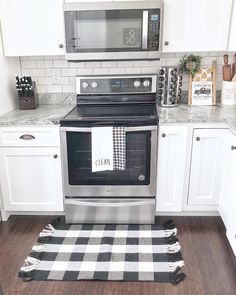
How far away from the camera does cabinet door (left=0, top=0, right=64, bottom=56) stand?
221 cm

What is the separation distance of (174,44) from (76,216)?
5.35ft

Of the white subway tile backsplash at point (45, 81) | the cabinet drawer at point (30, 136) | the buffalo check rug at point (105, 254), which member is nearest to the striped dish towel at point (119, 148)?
the cabinet drawer at point (30, 136)

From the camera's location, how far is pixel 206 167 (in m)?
2.25

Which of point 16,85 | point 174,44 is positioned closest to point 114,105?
point 174,44

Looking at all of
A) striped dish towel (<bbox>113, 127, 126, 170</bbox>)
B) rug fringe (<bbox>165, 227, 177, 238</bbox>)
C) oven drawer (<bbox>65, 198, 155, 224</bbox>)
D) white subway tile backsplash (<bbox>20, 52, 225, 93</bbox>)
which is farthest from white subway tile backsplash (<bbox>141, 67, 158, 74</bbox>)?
rug fringe (<bbox>165, 227, 177, 238</bbox>)

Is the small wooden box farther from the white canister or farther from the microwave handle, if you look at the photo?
the white canister

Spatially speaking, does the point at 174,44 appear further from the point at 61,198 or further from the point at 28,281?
the point at 28,281

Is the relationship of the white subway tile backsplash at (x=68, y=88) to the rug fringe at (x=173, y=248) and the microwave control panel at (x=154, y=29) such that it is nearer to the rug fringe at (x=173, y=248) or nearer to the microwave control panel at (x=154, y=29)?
the microwave control panel at (x=154, y=29)

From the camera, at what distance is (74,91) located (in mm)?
2715

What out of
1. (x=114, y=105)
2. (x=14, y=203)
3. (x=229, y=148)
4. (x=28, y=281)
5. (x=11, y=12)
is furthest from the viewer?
(x=114, y=105)

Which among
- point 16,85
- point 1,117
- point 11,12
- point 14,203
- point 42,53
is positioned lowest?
point 14,203

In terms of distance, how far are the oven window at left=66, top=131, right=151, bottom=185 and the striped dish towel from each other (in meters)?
0.04

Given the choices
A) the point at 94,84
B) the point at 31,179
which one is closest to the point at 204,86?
the point at 94,84

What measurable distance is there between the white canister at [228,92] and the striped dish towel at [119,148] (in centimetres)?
104
